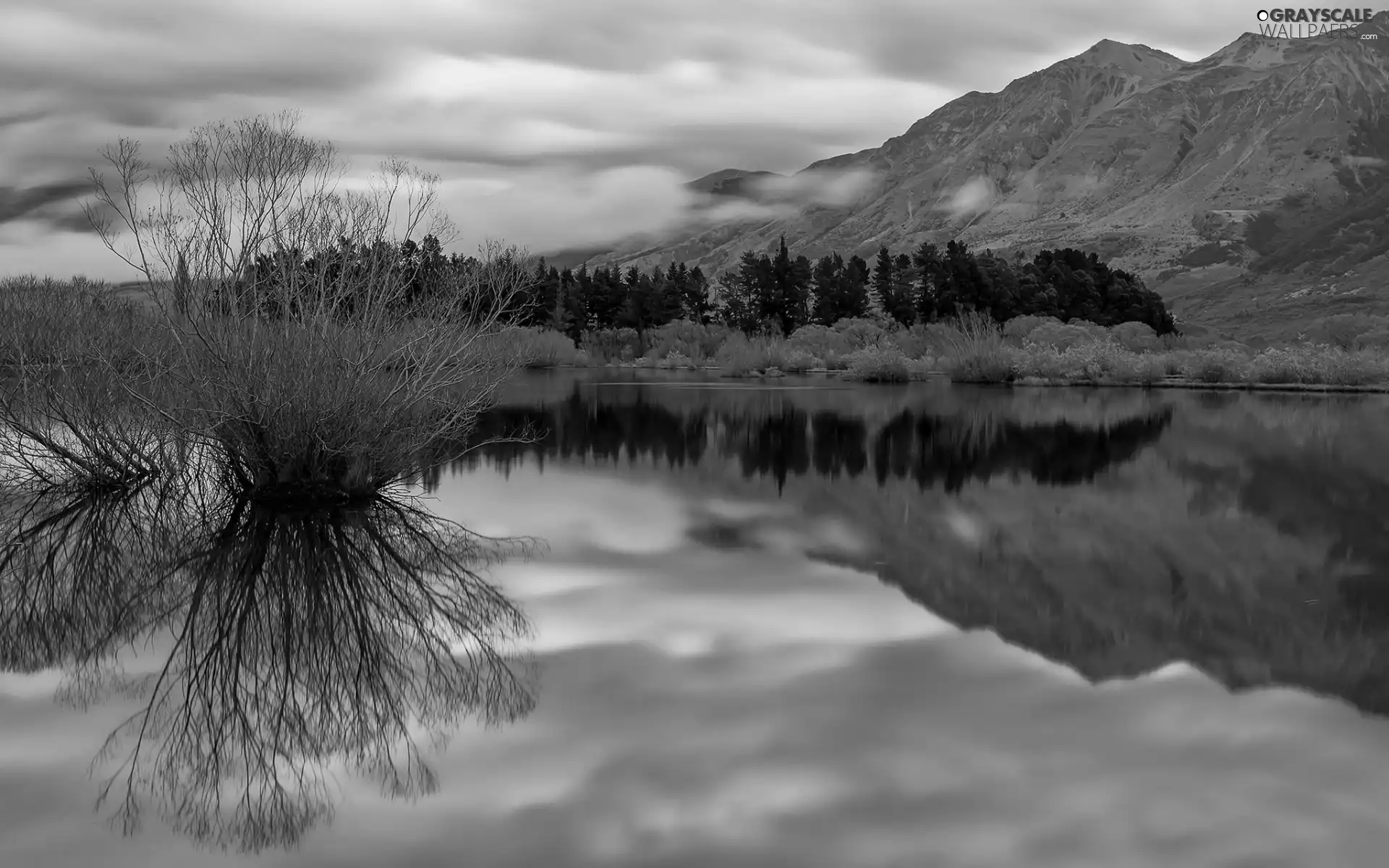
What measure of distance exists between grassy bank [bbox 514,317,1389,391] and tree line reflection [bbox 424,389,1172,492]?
964 cm

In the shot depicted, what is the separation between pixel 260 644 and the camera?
6953mm

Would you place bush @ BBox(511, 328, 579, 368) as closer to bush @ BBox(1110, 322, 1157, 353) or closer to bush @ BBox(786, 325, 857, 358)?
bush @ BBox(786, 325, 857, 358)

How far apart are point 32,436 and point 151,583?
497cm

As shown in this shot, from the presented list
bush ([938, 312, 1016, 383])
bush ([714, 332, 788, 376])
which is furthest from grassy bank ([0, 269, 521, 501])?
bush ([714, 332, 788, 376])

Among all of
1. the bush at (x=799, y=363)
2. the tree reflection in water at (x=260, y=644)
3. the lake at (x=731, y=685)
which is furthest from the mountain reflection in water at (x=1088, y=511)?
the bush at (x=799, y=363)

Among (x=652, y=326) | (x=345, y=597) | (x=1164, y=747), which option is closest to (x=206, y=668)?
(x=345, y=597)

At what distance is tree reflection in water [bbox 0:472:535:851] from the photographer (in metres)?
5.02

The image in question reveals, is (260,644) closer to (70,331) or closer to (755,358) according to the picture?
(70,331)

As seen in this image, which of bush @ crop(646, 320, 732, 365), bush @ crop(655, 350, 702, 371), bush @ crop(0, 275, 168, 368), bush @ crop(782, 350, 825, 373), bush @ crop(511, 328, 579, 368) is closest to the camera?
bush @ crop(0, 275, 168, 368)

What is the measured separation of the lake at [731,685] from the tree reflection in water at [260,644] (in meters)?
0.03

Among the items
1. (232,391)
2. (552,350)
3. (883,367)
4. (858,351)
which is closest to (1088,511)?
(232,391)

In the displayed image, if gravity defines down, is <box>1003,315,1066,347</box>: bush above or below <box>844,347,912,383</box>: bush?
above

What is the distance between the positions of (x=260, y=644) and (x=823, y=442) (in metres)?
14.7

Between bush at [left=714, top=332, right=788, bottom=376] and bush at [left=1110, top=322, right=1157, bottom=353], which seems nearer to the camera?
bush at [left=714, top=332, right=788, bottom=376]
